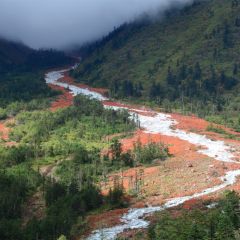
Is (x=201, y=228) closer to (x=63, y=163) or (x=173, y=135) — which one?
(x=63, y=163)

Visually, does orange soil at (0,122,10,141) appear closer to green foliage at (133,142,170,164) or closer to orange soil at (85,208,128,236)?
green foliage at (133,142,170,164)

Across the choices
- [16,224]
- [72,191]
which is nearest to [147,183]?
[72,191]

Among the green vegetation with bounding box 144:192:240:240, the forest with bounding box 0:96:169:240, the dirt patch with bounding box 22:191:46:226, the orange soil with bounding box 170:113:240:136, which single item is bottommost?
the orange soil with bounding box 170:113:240:136

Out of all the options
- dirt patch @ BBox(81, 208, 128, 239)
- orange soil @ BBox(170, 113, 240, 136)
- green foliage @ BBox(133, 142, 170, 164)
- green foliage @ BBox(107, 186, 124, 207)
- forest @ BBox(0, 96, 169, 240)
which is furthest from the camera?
orange soil @ BBox(170, 113, 240, 136)

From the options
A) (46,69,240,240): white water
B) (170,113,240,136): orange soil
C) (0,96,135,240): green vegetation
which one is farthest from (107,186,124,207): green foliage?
(170,113,240,136): orange soil

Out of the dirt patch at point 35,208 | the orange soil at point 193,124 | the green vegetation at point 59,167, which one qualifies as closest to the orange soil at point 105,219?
the green vegetation at point 59,167

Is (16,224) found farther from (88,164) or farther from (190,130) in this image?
(190,130)

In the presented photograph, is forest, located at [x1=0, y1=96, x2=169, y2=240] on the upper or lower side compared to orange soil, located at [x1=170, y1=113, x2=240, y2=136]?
upper

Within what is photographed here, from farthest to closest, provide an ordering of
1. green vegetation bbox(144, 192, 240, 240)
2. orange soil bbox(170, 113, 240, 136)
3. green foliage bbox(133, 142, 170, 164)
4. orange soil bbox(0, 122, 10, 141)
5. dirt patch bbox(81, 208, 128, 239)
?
orange soil bbox(170, 113, 240, 136) → orange soil bbox(0, 122, 10, 141) → green foliage bbox(133, 142, 170, 164) → dirt patch bbox(81, 208, 128, 239) → green vegetation bbox(144, 192, 240, 240)

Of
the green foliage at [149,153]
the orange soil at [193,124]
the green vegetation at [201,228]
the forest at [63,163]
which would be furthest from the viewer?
the orange soil at [193,124]

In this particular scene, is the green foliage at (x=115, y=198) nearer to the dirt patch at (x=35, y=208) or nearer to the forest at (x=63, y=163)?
the forest at (x=63, y=163)

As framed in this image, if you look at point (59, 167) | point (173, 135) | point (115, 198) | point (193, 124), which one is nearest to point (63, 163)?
point (59, 167)
